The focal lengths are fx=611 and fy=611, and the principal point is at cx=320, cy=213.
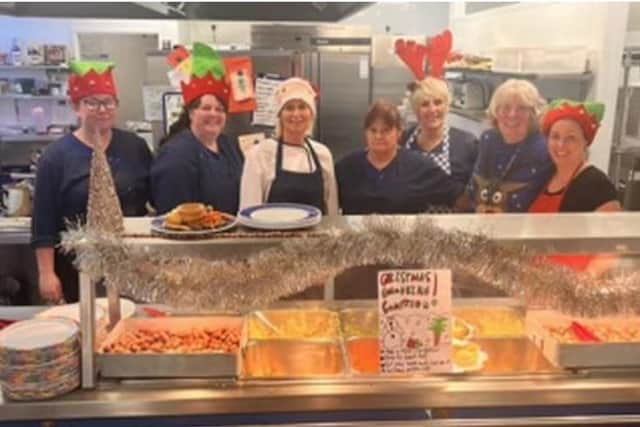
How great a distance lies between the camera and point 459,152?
3012 mm

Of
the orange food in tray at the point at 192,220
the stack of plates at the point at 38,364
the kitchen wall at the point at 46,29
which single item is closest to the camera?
the stack of plates at the point at 38,364

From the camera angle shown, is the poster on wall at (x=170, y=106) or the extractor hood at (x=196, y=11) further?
the extractor hood at (x=196, y=11)

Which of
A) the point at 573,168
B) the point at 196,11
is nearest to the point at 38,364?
the point at 573,168

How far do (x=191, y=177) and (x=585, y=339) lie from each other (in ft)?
5.81

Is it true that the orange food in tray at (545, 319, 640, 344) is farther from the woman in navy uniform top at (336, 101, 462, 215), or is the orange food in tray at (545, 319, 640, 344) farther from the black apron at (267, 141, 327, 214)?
the black apron at (267, 141, 327, 214)

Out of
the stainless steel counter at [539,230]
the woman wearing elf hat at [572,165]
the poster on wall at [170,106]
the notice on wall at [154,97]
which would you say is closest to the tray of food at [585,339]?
the stainless steel counter at [539,230]

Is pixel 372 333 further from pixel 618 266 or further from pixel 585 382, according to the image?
pixel 618 266

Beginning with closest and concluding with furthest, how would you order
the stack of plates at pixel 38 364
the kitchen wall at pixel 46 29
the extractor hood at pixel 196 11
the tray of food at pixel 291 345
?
the stack of plates at pixel 38 364 < the tray of food at pixel 291 345 < the extractor hood at pixel 196 11 < the kitchen wall at pixel 46 29

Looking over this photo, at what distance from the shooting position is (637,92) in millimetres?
4297

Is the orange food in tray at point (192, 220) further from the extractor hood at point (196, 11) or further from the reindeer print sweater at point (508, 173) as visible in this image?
the extractor hood at point (196, 11)

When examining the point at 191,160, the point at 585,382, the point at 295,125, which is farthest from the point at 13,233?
the point at 585,382

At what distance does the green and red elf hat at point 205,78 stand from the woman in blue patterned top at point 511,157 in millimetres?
1267

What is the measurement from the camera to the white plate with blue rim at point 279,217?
5.10 ft

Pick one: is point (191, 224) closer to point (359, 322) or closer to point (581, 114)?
point (359, 322)
